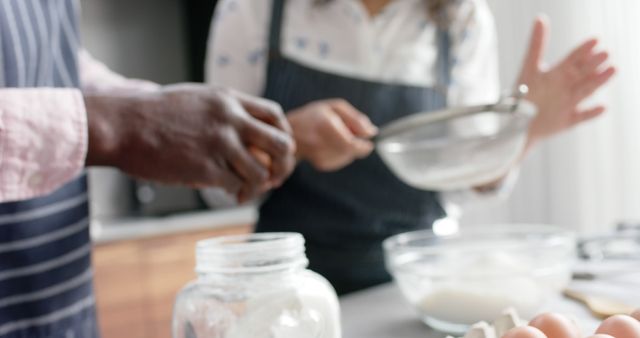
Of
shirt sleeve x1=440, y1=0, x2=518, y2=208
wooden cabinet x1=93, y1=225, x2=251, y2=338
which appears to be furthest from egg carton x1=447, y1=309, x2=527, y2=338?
wooden cabinet x1=93, y1=225, x2=251, y2=338

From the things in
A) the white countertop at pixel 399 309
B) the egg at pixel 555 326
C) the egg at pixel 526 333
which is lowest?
the white countertop at pixel 399 309

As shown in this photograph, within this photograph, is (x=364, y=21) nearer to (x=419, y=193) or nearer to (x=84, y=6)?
(x=419, y=193)

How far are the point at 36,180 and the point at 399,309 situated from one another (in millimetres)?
469

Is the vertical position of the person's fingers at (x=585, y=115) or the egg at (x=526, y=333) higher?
the person's fingers at (x=585, y=115)

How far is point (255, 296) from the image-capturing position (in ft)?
1.79

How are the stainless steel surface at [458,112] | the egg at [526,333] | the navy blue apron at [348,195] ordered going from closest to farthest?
the egg at [526,333] < the stainless steel surface at [458,112] < the navy blue apron at [348,195]

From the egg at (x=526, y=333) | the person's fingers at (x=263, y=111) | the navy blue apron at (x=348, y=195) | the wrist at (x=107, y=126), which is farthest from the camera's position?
the navy blue apron at (x=348, y=195)

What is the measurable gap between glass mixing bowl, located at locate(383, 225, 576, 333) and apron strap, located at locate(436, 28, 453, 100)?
469mm

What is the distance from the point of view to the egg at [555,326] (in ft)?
1.65

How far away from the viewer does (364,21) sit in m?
1.28

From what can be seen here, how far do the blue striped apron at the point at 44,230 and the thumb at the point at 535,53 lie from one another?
2.30 feet

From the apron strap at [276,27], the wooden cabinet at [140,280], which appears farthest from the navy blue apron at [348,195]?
the wooden cabinet at [140,280]

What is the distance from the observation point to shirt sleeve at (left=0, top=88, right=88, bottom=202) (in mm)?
532

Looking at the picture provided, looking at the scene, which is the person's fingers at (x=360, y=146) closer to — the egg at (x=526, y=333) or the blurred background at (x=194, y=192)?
the egg at (x=526, y=333)
